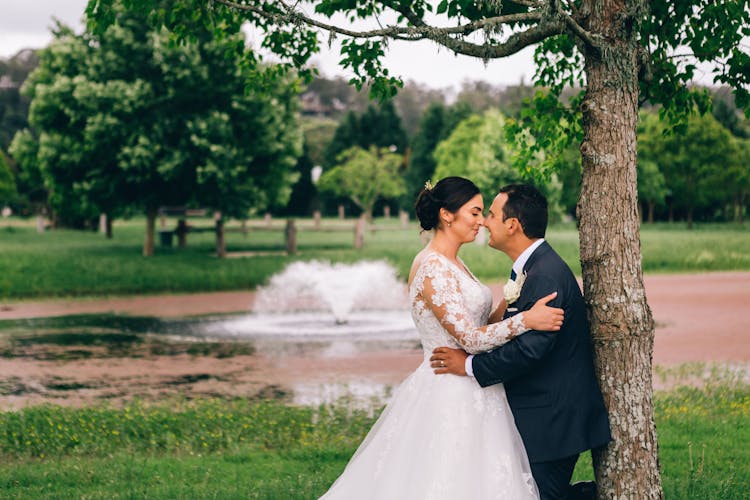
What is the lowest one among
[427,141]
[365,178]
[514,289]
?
[514,289]

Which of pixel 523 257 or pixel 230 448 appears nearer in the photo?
pixel 523 257

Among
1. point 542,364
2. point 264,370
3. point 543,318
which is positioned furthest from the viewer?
point 264,370

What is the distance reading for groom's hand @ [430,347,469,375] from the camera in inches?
190

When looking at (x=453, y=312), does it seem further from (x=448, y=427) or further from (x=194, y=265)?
(x=194, y=265)

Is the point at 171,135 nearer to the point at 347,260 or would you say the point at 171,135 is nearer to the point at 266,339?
the point at 347,260

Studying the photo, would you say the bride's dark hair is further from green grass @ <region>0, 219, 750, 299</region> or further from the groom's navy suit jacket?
green grass @ <region>0, 219, 750, 299</region>

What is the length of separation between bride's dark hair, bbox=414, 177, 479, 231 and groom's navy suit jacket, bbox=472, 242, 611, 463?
497mm

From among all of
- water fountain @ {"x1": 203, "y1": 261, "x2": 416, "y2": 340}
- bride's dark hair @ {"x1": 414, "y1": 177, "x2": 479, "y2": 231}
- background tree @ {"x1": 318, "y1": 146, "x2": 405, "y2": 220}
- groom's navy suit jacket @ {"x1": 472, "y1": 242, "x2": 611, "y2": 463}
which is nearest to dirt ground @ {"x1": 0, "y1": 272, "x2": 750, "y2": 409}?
water fountain @ {"x1": 203, "y1": 261, "x2": 416, "y2": 340}

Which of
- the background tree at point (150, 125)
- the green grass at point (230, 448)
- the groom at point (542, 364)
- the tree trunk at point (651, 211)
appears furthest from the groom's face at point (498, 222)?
the tree trunk at point (651, 211)

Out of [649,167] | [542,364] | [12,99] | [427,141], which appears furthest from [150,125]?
[12,99]

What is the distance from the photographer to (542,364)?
4.59 meters

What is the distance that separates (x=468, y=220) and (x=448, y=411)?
101 centimetres

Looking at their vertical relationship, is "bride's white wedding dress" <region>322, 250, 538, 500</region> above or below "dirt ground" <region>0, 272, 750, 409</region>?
above

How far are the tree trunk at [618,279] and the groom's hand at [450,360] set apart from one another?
72 centimetres
